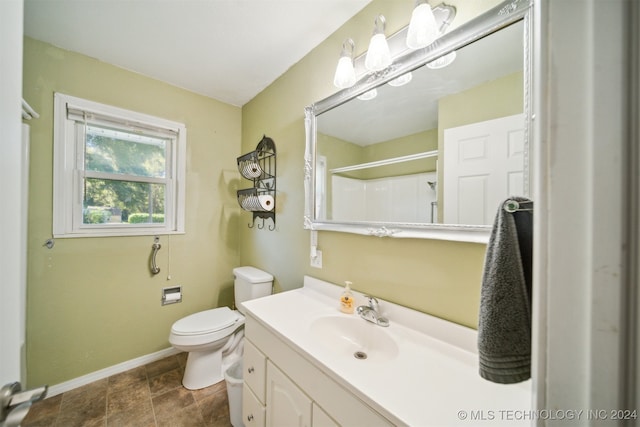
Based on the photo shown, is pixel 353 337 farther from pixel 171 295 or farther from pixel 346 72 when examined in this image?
pixel 171 295

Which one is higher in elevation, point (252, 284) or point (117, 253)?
point (117, 253)

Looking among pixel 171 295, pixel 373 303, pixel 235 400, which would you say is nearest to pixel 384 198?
pixel 373 303

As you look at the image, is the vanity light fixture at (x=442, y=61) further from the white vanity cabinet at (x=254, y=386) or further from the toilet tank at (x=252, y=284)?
the toilet tank at (x=252, y=284)

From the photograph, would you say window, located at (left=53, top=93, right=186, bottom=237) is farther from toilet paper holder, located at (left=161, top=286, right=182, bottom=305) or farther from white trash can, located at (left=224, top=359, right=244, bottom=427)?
white trash can, located at (left=224, top=359, right=244, bottom=427)

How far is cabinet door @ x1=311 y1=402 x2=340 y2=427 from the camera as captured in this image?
2.19ft

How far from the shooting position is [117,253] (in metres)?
1.64

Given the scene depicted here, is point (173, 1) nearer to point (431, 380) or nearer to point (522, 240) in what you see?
point (522, 240)

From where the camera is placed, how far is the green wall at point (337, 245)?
83 cm

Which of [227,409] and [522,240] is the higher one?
[522,240]

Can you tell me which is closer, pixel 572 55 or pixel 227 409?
pixel 572 55

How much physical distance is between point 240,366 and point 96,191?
159 cm

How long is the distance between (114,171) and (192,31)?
114 centimetres

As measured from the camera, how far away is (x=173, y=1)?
1.14 metres

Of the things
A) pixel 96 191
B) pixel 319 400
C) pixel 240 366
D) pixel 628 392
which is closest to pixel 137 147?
pixel 96 191
